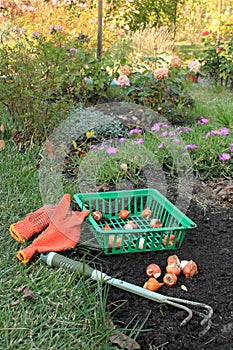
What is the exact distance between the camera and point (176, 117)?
430 cm

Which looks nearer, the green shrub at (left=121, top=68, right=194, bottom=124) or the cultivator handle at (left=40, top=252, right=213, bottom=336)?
the cultivator handle at (left=40, top=252, right=213, bottom=336)

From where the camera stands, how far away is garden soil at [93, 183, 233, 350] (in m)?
1.68

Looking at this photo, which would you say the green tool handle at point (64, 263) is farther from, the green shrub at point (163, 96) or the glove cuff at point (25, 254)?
the green shrub at point (163, 96)

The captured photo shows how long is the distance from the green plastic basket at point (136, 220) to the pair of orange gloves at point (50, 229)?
100 millimetres

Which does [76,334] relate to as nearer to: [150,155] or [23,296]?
[23,296]

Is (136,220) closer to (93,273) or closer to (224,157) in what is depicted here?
(93,273)

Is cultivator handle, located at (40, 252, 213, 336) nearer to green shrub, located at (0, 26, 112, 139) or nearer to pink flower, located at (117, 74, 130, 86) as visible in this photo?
green shrub, located at (0, 26, 112, 139)

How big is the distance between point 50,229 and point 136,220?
54 cm

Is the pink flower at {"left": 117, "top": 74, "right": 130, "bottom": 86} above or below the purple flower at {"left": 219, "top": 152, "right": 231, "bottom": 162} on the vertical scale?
above

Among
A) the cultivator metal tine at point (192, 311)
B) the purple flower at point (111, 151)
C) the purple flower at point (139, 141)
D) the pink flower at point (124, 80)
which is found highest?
the pink flower at point (124, 80)

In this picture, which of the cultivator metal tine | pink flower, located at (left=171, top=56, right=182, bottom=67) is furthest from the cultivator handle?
pink flower, located at (left=171, top=56, right=182, bottom=67)

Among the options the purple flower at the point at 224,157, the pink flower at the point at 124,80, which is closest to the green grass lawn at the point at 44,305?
the purple flower at the point at 224,157

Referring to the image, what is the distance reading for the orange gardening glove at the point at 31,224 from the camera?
2.19 metres

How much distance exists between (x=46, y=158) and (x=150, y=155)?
2.36 feet
